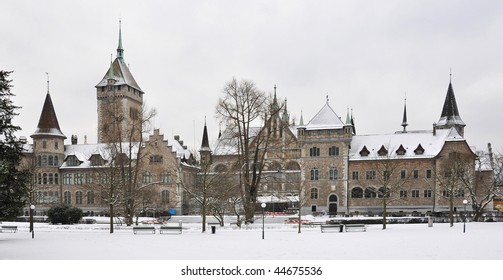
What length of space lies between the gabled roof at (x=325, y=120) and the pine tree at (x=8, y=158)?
145 ft

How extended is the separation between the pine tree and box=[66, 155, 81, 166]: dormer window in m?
45.6

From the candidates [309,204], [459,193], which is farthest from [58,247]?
[459,193]

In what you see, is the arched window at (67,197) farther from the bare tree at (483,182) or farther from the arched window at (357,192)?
the bare tree at (483,182)

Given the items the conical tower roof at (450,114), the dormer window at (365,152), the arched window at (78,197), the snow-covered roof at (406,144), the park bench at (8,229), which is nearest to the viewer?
the park bench at (8,229)

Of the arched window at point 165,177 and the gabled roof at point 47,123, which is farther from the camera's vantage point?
the gabled roof at point 47,123

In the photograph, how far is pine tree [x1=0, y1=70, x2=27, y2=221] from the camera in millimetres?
24828

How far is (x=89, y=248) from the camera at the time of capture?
2281 centimetres

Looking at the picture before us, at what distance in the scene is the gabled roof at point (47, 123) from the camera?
69750 mm

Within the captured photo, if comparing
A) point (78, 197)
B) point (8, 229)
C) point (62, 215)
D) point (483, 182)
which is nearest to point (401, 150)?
point (483, 182)

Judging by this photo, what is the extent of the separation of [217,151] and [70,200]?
22.2 meters

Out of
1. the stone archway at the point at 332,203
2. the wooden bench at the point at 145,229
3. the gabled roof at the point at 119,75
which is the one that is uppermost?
the gabled roof at the point at 119,75

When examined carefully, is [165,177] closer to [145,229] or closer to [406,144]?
[406,144]

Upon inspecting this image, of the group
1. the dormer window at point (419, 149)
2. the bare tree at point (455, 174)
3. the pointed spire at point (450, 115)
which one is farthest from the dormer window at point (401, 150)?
the pointed spire at point (450, 115)

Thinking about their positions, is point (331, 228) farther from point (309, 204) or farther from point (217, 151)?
point (217, 151)
